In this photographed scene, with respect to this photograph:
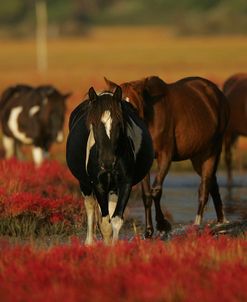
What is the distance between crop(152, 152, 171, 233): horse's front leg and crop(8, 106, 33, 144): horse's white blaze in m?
8.89

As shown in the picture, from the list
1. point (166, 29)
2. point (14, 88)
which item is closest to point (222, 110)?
point (14, 88)

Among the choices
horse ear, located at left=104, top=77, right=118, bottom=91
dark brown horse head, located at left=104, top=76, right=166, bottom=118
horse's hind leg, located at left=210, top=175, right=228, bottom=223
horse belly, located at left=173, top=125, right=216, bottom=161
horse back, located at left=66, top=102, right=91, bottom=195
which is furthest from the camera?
horse's hind leg, located at left=210, top=175, right=228, bottom=223

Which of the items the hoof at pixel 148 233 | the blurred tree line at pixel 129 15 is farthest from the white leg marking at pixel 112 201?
the blurred tree line at pixel 129 15

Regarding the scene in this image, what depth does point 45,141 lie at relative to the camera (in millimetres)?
20406

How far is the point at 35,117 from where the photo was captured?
20.5 metres

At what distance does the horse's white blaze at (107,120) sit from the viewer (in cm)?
902

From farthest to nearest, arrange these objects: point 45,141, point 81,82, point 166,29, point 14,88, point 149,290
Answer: point 166,29 → point 81,82 → point 14,88 → point 45,141 → point 149,290

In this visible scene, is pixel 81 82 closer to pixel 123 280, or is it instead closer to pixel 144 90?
pixel 144 90

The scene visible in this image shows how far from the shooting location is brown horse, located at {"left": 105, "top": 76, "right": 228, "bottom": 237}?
1184 cm

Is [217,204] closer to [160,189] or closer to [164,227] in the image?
[164,227]

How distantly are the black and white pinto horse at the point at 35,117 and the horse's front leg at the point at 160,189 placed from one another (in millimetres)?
7908

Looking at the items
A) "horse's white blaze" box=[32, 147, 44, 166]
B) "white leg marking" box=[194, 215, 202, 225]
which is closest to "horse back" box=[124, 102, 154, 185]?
"white leg marking" box=[194, 215, 202, 225]

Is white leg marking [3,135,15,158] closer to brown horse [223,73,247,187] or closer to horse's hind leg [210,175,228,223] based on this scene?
brown horse [223,73,247,187]

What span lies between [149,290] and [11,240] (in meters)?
4.47
